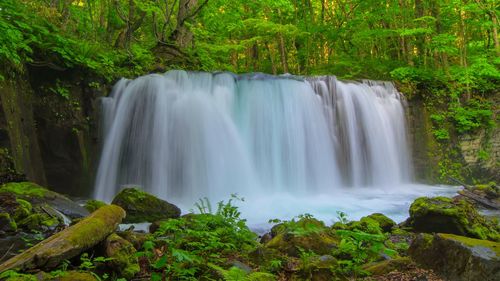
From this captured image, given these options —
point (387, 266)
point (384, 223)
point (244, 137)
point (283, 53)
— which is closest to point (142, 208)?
point (384, 223)

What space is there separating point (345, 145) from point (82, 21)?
9.80 m

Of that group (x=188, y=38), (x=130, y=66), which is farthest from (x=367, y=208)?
(x=188, y=38)

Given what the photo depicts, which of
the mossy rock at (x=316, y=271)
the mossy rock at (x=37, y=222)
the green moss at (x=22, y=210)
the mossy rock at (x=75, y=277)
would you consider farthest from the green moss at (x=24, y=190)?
the mossy rock at (x=316, y=271)

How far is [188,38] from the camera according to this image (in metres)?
14.3

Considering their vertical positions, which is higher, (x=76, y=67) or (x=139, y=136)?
(x=76, y=67)

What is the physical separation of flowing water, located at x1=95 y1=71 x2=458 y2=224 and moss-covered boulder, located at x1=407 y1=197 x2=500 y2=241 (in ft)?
7.90

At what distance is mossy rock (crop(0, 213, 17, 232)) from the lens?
13.3 ft

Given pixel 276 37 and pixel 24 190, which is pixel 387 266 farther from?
pixel 276 37

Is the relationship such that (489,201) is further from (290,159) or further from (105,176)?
(105,176)

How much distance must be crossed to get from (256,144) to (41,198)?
6303 mm

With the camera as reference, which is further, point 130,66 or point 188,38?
point 188,38

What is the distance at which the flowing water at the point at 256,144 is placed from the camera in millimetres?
9648

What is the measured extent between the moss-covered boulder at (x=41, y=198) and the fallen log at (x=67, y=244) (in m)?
2.11

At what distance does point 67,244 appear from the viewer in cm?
297
